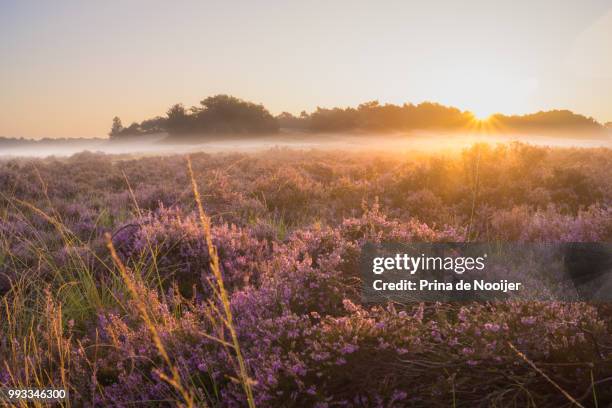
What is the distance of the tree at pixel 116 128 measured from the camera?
56800 mm

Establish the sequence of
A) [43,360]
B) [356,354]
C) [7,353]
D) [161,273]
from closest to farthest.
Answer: [356,354] < [43,360] < [7,353] < [161,273]

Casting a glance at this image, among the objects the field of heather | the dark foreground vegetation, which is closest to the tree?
the dark foreground vegetation

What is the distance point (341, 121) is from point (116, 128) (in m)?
29.2

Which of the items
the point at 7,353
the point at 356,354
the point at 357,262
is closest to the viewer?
the point at 356,354

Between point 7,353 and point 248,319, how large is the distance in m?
1.68

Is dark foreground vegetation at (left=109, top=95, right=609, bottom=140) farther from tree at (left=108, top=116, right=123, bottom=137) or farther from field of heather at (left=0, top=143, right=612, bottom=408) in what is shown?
field of heather at (left=0, top=143, right=612, bottom=408)

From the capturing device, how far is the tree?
56.8m

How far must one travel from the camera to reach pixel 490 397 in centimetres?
195

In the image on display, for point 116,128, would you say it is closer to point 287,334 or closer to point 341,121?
point 341,121

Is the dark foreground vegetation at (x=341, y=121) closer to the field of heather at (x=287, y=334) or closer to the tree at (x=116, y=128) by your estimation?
the tree at (x=116, y=128)

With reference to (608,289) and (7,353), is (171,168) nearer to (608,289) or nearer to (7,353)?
(7,353)

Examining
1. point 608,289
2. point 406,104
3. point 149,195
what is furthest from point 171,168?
point 406,104

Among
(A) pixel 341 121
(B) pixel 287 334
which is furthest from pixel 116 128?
(B) pixel 287 334

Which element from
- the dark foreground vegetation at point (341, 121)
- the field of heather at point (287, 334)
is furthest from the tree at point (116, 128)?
the field of heather at point (287, 334)
